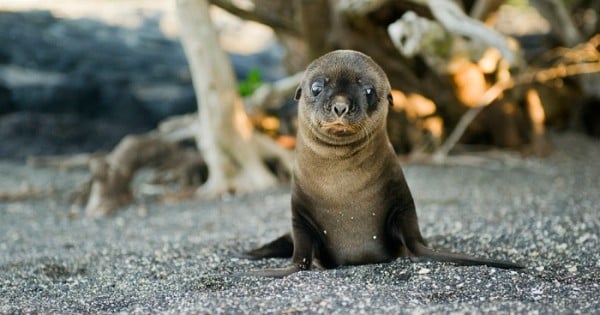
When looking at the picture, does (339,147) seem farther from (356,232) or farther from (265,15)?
(265,15)

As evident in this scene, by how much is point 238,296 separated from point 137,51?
9656 mm

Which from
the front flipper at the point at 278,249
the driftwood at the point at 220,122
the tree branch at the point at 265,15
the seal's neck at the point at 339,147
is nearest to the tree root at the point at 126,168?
the driftwood at the point at 220,122

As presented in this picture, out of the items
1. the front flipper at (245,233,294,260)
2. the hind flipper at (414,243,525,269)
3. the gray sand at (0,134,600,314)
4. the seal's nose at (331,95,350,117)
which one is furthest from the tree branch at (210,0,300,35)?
the hind flipper at (414,243,525,269)

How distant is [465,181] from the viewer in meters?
7.89

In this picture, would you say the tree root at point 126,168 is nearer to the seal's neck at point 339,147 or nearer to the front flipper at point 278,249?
the front flipper at point 278,249

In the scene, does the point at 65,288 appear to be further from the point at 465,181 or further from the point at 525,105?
the point at 525,105

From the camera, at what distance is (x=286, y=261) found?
4531 millimetres

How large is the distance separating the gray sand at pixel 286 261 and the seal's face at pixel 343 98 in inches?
28.1

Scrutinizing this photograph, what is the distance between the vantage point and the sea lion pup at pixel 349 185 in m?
4.00

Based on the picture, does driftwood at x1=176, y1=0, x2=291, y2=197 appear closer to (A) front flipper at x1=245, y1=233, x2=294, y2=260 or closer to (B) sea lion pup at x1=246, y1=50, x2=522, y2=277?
(A) front flipper at x1=245, y1=233, x2=294, y2=260

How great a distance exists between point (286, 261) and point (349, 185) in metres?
0.68

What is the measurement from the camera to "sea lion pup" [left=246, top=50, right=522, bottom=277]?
157 inches

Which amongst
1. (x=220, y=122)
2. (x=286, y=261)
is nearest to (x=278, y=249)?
(x=286, y=261)

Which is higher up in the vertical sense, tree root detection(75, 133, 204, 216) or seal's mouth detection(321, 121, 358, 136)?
seal's mouth detection(321, 121, 358, 136)
